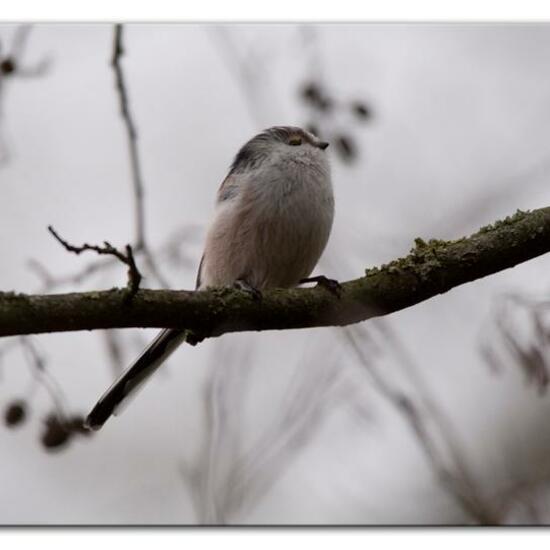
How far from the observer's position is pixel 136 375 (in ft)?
6.47

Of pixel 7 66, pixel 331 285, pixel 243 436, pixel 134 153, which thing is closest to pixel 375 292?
pixel 331 285

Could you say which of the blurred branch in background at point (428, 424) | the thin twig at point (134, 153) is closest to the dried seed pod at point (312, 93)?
the thin twig at point (134, 153)

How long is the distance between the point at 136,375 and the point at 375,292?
0.58m

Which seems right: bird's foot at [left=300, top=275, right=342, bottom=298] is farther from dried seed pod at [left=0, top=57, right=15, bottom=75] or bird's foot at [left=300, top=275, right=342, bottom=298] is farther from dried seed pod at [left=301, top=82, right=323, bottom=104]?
dried seed pod at [left=0, top=57, right=15, bottom=75]

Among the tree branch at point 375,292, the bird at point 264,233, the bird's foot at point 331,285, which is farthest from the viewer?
the bird at point 264,233

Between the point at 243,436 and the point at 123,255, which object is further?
the point at 243,436

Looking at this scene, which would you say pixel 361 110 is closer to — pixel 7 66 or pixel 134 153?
pixel 134 153

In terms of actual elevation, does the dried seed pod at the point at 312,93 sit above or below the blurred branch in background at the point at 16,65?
below

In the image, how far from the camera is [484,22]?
2.15 metres

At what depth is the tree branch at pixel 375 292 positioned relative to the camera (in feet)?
5.22

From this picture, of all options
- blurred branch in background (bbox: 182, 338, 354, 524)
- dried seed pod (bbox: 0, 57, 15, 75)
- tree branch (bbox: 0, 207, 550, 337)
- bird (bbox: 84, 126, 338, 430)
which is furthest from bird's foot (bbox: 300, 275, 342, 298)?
dried seed pod (bbox: 0, 57, 15, 75)

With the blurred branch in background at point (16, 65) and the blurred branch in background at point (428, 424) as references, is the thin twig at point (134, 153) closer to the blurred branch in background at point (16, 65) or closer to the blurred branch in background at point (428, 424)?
the blurred branch in background at point (16, 65)

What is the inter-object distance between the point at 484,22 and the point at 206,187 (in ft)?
2.58

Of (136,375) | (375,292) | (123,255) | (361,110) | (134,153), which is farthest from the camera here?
(361,110)
